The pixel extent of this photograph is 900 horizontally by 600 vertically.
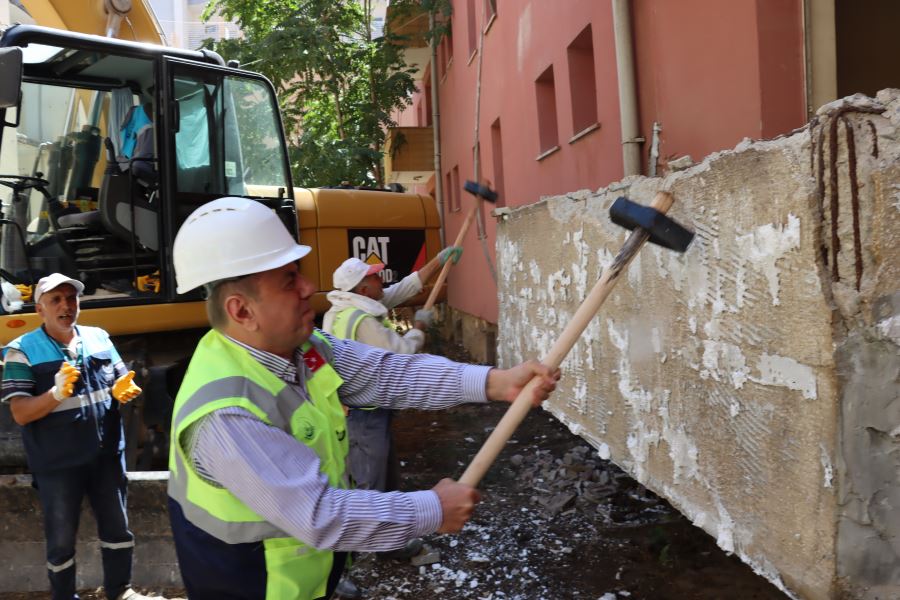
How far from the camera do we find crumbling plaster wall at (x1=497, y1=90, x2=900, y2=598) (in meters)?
2.05

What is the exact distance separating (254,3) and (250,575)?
48.7 feet

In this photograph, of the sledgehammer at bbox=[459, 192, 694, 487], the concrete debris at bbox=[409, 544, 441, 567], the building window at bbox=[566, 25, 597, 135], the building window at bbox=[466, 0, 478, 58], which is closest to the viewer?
the sledgehammer at bbox=[459, 192, 694, 487]

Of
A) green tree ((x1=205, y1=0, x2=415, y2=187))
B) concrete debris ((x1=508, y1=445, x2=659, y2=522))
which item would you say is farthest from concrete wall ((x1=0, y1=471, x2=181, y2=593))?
green tree ((x1=205, y1=0, x2=415, y2=187))

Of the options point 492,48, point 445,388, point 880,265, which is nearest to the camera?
point 880,265

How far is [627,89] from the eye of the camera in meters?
5.70

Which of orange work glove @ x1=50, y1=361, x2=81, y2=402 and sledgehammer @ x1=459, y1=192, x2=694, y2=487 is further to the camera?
orange work glove @ x1=50, y1=361, x2=81, y2=402

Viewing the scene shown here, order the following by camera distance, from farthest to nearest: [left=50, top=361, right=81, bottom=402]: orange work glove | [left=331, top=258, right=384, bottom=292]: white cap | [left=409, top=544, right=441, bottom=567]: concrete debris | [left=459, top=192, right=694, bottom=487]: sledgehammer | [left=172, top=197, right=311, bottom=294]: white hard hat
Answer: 1. [left=331, top=258, right=384, bottom=292]: white cap
2. [left=409, top=544, right=441, bottom=567]: concrete debris
3. [left=50, top=361, right=81, bottom=402]: orange work glove
4. [left=459, top=192, right=694, bottom=487]: sledgehammer
5. [left=172, top=197, right=311, bottom=294]: white hard hat

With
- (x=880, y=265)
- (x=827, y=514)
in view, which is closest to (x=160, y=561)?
(x=827, y=514)

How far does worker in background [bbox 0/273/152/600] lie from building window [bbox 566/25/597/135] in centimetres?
480

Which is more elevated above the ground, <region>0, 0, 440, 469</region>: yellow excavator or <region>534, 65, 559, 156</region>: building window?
<region>534, 65, 559, 156</region>: building window

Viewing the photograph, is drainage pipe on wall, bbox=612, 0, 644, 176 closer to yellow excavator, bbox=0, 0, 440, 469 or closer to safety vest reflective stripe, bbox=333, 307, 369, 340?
safety vest reflective stripe, bbox=333, 307, 369, 340

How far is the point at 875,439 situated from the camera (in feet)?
6.81

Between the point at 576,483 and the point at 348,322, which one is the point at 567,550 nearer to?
the point at 576,483

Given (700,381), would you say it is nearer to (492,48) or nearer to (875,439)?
(875,439)
